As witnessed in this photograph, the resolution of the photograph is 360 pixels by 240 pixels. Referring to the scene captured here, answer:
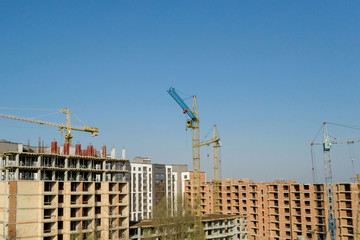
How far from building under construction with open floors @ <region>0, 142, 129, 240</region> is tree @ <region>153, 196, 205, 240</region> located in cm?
839

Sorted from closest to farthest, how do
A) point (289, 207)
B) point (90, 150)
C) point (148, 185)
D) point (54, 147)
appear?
point (54, 147)
point (90, 150)
point (289, 207)
point (148, 185)

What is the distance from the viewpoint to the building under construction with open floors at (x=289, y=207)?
330ft

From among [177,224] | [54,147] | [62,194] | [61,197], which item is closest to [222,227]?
[177,224]

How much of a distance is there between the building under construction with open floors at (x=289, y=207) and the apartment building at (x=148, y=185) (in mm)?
23923

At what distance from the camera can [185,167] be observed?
162m

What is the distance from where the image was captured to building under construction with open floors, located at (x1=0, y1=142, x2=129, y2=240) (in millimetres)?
65312

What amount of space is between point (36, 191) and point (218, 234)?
5119 centimetres

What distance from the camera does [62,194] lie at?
7019 cm

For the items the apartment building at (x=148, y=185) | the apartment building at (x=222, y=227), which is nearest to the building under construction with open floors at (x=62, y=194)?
the apartment building at (x=222, y=227)

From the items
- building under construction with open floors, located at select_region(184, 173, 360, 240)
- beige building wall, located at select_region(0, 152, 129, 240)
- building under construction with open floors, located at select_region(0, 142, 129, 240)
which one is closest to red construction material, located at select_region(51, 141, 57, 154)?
building under construction with open floors, located at select_region(0, 142, 129, 240)

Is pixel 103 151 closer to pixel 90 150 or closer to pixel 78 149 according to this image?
pixel 90 150

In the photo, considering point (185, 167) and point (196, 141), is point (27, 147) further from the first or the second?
point (185, 167)

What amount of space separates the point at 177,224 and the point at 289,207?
144ft

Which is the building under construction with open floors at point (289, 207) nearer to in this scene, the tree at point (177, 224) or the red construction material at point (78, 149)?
the tree at point (177, 224)
